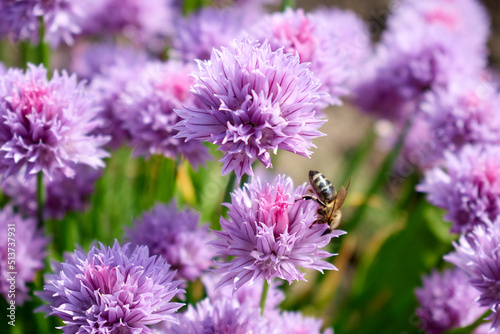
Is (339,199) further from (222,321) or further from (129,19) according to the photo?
(129,19)

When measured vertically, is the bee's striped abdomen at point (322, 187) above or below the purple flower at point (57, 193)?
above

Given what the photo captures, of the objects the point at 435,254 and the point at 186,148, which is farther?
the point at 435,254

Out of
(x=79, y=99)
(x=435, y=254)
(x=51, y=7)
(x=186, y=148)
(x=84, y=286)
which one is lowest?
(x=435, y=254)

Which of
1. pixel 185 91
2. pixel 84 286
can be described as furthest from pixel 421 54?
pixel 84 286

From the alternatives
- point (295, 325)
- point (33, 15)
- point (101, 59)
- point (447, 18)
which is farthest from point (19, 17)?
point (447, 18)

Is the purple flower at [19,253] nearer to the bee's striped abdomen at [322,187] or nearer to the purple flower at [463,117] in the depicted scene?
the bee's striped abdomen at [322,187]

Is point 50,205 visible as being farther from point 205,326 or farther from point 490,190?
point 490,190

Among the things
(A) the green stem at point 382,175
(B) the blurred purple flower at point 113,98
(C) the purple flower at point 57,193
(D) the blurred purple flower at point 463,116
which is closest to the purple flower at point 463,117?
(D) the blurred purple flower at point 463,116
